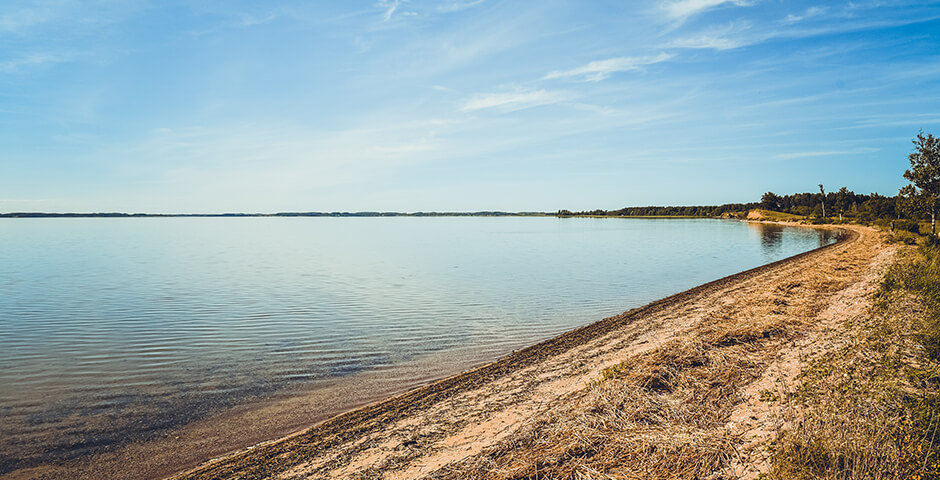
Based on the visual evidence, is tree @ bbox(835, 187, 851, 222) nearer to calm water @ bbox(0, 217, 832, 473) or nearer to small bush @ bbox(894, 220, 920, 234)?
small bush @ bbox(894, 220, 920, 234)

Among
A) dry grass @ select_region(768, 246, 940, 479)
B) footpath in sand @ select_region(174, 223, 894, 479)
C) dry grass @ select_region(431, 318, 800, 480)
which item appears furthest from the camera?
footpath in sand @ select_region(174, 223, 894, 479)

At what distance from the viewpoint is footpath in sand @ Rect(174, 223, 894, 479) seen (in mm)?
5758

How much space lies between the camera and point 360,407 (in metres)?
10.4

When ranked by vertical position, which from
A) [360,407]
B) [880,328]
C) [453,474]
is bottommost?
[360,407]

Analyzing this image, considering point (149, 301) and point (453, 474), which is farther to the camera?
point (149, 301)

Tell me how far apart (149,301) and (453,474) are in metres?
21.7

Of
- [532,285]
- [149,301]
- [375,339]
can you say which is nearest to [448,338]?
[375,339]

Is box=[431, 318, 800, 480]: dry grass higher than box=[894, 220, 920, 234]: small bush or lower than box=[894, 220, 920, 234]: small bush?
lower

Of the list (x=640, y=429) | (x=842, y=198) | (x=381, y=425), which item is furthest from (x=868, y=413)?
(x=842, y=198)

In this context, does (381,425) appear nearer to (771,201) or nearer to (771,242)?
(771,242)

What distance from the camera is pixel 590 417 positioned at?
6812 millimetres

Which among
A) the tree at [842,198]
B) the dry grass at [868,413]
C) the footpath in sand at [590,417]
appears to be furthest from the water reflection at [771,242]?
the dry grass at [868,413]

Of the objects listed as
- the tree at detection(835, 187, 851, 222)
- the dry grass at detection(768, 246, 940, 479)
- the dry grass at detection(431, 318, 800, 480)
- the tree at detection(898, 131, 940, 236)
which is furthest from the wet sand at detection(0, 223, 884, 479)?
the tree at detection(835, 187, 851, 222)

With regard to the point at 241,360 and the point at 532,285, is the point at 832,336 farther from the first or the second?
the point at 532,285
